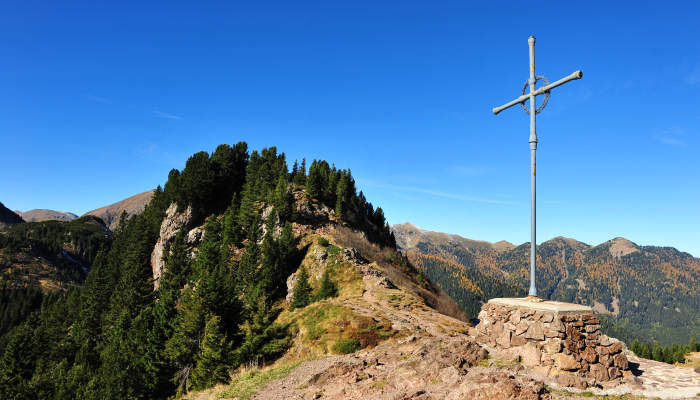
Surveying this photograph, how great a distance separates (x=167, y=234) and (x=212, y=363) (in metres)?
57.9

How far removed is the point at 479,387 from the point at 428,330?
13.7 m

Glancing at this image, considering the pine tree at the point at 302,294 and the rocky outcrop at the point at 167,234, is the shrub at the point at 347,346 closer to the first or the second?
the pine tree at the point at 302,294

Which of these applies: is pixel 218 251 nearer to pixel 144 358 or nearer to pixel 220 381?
pixel 144 358

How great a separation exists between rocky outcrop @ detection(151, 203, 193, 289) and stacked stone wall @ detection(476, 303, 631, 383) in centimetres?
6934

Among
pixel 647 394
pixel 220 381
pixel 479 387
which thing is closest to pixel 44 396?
pixel 220 381

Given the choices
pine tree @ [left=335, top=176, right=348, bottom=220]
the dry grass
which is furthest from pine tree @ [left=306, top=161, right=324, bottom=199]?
the dry grass

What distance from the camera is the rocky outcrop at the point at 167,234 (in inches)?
2803

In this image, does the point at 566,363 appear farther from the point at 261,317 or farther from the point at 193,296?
the point at 193,296

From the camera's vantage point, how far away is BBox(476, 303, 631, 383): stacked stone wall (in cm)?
1183

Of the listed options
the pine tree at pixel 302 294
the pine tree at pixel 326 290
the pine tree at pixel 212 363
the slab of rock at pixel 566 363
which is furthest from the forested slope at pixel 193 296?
the slab of rock at pixel 566 363

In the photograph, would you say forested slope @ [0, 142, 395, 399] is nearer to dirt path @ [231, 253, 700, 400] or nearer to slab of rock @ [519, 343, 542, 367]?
dirt path @ [231, 253, 700, 400]

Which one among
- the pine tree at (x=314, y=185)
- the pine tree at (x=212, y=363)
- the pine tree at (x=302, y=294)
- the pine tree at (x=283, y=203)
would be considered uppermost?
the pine tree at (x=314, y=185)

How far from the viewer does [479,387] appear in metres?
10.8

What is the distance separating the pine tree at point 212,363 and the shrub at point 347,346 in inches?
357
